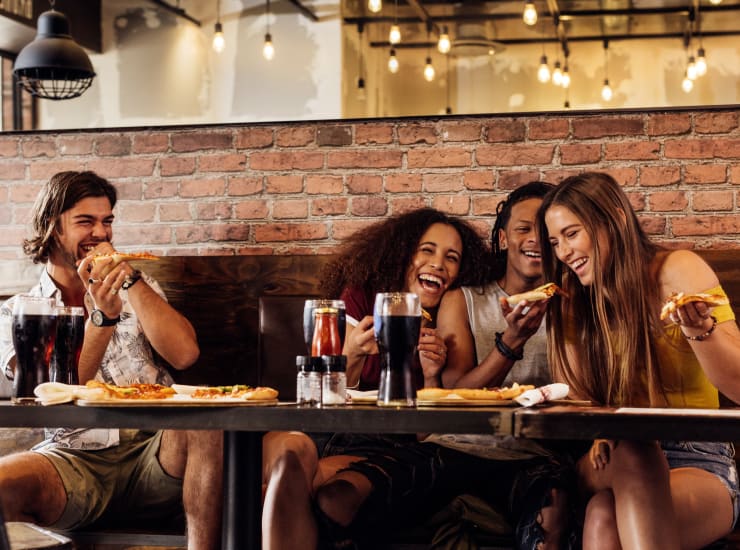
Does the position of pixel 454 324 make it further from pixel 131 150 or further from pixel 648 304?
pixel 131 150

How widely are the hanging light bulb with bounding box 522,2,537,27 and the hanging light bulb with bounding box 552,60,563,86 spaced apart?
168 millimetres

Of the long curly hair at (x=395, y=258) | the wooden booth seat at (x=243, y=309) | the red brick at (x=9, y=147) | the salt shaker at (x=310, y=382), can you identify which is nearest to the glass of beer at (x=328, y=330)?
the salt shaker at (x=310, y=382)

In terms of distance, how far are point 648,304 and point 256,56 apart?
5.73ft

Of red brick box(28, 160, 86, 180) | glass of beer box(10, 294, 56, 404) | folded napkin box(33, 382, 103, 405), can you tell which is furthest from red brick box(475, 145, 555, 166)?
folded napkin box(33, 382, 103, 405)

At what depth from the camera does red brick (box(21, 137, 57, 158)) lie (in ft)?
12.0

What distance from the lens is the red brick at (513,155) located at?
10.8 feet

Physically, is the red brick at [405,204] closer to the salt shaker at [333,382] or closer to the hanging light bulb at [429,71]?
the hanging light bulb at [429,71]

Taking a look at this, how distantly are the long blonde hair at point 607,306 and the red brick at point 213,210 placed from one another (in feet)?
4.31

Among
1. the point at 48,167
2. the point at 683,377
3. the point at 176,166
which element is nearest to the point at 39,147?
the point at 48,167

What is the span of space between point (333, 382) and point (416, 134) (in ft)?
5.52

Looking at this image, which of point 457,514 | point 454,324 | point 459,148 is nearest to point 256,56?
point 459,148

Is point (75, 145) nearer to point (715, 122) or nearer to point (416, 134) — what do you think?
point (416, 134)

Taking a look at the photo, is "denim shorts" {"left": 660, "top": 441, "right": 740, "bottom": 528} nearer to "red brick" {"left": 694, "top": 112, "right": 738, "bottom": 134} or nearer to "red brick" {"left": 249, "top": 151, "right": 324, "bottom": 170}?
"red brick" {"left": 694, "top": 112, "right": 738, "bottom": 134}

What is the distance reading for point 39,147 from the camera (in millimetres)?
3660
